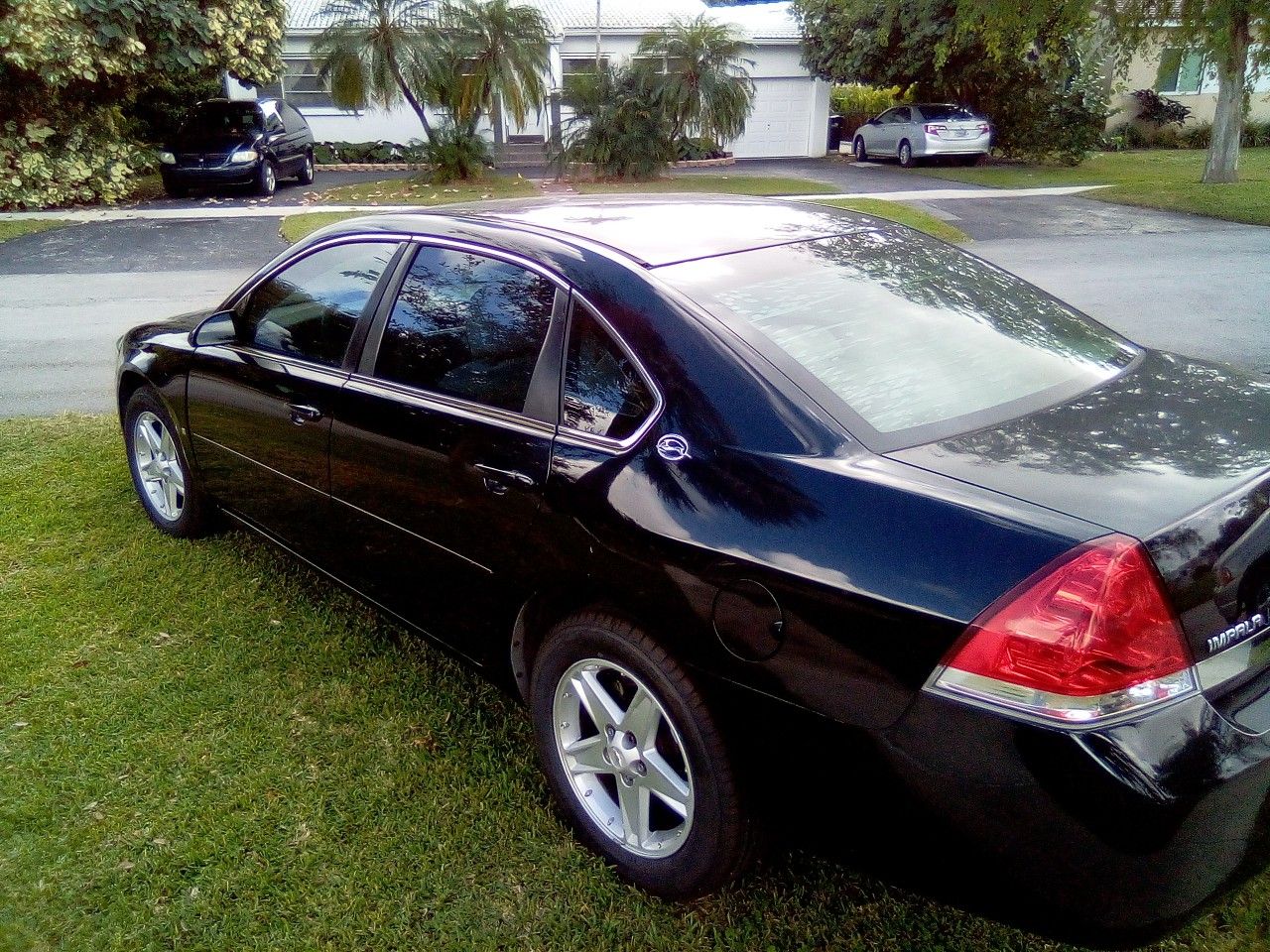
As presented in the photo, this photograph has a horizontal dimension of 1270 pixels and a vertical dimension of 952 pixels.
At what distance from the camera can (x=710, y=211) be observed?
3408mm

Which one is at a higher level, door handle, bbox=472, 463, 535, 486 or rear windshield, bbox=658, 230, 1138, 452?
rear windshield, bbox=658, 230, 1138, 452

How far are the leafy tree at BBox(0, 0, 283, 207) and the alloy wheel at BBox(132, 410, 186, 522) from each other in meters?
15.0

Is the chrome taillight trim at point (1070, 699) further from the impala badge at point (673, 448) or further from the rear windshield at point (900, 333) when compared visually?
the impala badge at point (673, 448)

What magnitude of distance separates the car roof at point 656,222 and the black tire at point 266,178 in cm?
1857

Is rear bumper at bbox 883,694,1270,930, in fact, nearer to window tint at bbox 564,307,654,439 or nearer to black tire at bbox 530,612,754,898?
black tire at bbox 530,612,754,898

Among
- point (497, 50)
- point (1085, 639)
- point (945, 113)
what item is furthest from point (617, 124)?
point (1085, 639)

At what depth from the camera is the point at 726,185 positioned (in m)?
21.9

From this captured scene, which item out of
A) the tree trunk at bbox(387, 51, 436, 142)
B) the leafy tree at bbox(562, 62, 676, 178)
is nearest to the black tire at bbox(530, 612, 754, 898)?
the leafy tree at bbox(562, 62, 676, 178)

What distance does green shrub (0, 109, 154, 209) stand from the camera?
18.5 m

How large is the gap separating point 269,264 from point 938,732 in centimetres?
311

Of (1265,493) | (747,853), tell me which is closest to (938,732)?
(747,853)

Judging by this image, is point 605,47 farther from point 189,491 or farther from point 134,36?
point 189,491

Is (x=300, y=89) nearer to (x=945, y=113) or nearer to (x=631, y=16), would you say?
(x=631, y=16)

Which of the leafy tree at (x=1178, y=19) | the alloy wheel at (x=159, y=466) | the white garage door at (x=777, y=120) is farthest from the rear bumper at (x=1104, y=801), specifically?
the white garage door at (x=777, y=120)
